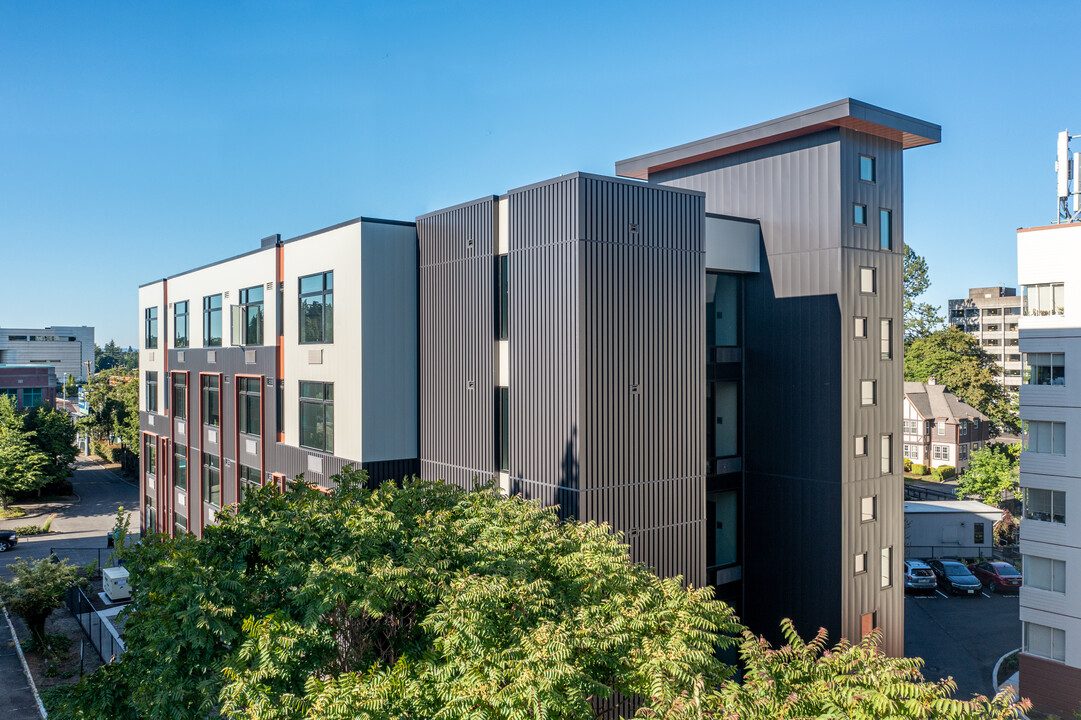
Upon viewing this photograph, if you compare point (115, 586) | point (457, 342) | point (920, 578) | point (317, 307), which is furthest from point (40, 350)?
point (920, 578)

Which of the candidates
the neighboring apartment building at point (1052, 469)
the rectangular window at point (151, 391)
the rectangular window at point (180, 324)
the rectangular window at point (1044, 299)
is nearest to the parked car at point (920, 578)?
the neighboring apartment building at point (1052, 469)

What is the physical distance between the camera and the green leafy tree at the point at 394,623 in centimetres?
845

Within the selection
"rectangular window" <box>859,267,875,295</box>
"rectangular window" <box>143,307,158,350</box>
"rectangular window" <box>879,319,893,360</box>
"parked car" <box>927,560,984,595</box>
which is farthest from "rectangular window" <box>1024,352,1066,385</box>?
"rectangular window" <box>143,307,158,350</box>

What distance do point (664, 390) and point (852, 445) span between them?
19.8ft

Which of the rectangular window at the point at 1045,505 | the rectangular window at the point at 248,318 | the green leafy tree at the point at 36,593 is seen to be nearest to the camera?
the rectangular window at the point at 1045,505

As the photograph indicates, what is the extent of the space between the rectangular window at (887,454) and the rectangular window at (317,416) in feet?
50.0

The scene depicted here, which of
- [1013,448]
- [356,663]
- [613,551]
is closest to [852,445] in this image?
[613,551]

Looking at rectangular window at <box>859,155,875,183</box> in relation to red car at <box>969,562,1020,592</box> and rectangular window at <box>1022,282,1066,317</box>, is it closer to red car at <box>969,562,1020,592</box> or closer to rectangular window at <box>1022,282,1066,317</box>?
rectangular window at <box>1022,282,1066,317</box>

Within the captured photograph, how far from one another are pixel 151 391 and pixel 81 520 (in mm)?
25301

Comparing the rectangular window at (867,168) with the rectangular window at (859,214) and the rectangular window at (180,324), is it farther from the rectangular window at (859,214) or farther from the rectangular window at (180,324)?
the rectangular window at (180,324)

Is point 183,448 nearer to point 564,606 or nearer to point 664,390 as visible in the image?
point 664,390

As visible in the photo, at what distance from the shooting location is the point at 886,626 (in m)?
19.9

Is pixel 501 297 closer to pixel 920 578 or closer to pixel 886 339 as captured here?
pixel 886 339

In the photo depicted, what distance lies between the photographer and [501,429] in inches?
681
